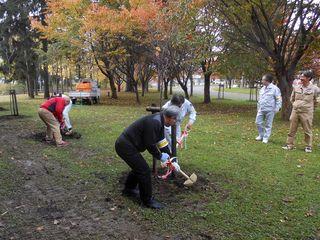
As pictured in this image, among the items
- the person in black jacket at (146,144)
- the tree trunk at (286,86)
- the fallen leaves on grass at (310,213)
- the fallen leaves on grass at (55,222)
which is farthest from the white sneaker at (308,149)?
the tree trunk at (286,86)

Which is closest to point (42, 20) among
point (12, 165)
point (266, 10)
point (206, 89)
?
point (206, 89)

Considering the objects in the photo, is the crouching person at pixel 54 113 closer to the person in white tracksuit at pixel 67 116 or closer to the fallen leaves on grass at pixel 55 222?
the person in white tracksuit at pixel 67 116

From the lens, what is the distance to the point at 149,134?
4301 mm

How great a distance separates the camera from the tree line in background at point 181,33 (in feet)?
45.3

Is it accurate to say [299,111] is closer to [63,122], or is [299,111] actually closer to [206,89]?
[63,122]

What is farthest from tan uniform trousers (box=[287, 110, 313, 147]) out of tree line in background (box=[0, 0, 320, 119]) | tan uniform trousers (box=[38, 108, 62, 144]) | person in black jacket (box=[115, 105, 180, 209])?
tan uniform trousers (box=[38, 108, 62, 144])

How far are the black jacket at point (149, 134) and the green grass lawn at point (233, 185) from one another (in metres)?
0.85

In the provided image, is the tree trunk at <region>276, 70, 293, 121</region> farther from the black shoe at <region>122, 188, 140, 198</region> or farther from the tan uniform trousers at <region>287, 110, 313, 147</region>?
the black shoe at <region>122, 188, 140, 198</region>

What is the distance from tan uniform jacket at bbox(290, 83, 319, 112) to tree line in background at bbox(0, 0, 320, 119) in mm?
5351

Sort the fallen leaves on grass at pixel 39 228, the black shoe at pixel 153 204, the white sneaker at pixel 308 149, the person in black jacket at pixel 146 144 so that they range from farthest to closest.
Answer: the white sneaker at pixel 308 149 → the black shoe at pixel 153 204 → the person in black jacket at pixel 146 144 → the fallen leaves on grass at pixel 39 228

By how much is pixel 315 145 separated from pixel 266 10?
7.25 m

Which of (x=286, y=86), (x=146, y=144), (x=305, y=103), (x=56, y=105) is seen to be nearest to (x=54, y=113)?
(x=56, y=105)

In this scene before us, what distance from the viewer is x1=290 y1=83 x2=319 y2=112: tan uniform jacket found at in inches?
309

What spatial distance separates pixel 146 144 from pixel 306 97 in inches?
195
